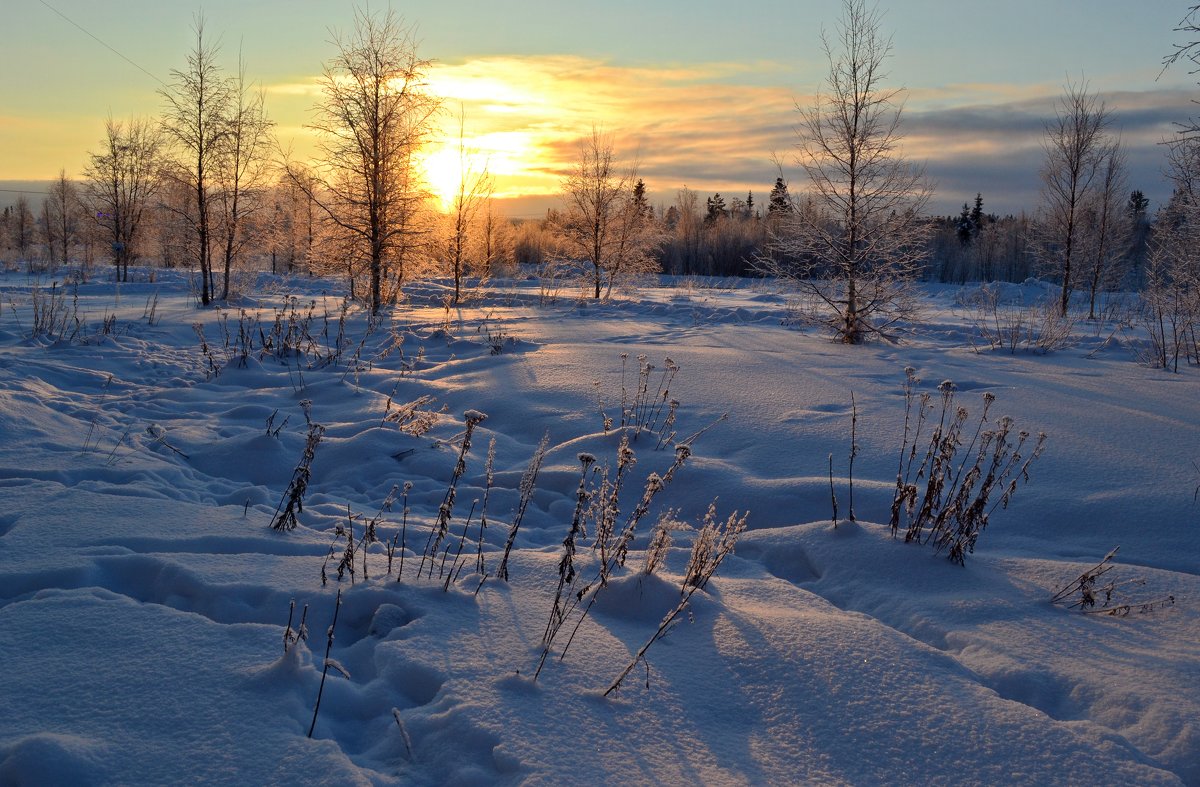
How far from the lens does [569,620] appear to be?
2.87m

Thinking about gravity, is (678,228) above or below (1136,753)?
above

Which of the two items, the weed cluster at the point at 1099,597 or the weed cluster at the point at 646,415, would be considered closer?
the weed cluster at the point at 1099,597

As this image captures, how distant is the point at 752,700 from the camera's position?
2375 mm

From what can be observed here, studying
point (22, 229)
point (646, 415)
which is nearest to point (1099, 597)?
point (646, 415)

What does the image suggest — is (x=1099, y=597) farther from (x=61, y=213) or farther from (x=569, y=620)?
(x=61, y=213)

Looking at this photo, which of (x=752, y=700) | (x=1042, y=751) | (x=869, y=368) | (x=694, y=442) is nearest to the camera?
(x=1042, y=751)

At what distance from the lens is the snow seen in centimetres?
204

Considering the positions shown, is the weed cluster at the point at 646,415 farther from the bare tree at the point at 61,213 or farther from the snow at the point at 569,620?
the bare tree at the point at 61,213

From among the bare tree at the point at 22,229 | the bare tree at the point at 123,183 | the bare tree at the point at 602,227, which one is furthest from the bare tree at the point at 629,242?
the bare tree at the point at 22,229

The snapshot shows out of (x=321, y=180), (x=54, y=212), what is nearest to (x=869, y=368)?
(x=321, y=180)

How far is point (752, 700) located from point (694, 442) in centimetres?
365

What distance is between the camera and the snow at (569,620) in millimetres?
2039

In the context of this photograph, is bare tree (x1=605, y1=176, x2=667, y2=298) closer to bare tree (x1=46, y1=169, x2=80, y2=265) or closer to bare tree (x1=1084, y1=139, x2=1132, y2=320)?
bare tree (x1=1084, y1=139, x2=1132, y2=320)

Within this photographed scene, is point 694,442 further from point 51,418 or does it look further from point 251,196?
point 251,196
